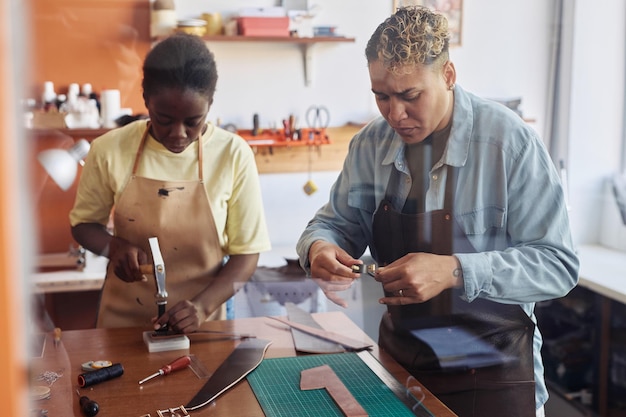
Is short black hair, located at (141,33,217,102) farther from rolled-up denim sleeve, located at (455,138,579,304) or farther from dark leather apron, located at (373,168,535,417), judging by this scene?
rolled-up denim sleeve, located at (455,138,579,304)

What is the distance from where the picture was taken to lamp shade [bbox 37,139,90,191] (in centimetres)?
112

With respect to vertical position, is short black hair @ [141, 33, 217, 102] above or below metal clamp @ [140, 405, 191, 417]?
above

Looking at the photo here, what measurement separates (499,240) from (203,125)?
537 mm

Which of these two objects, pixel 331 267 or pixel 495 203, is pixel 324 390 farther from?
pixel 495 203

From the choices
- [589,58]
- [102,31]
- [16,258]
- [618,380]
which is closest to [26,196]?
[16,258]

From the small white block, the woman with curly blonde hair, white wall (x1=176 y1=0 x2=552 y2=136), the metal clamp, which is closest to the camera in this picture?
the metal clamp

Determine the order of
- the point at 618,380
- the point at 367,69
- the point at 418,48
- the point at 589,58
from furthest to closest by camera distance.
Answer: the point at 618,380 → the point at 589,58 → the point at 367,69 → the point at 418,48

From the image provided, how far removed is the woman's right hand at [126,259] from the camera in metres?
1.25

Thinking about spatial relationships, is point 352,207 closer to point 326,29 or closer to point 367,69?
point 367,69

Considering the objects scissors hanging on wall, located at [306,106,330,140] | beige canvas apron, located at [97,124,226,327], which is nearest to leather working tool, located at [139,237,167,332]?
beige canvas apron, located at [97,124,226,327]

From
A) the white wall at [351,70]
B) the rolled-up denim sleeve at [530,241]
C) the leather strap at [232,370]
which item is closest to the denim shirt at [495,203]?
the rolled-up denim sleeve at [530,241]

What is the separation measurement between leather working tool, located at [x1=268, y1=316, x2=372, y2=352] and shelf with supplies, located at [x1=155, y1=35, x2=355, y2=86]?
1.56ft

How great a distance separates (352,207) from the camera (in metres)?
1.23

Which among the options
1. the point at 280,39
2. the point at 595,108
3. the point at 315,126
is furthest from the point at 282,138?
the point at 595,108
